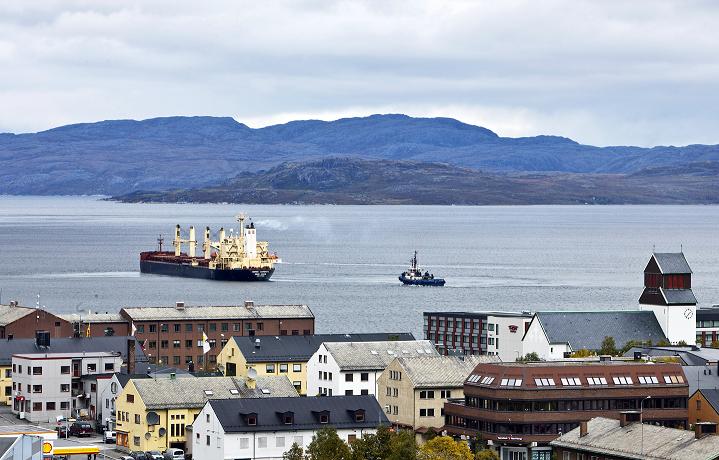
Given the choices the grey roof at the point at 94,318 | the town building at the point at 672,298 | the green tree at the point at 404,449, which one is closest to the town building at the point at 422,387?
the green tree at the point at 404,449

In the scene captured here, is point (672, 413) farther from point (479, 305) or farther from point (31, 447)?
point (479, 305)

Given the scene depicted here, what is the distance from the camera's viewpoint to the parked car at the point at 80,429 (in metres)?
85.4

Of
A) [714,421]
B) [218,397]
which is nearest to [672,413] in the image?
[714,421]

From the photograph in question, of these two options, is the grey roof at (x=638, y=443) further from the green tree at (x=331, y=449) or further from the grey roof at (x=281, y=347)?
the grey roof at (x=281, y=347)

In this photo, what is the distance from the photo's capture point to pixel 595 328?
118 metres

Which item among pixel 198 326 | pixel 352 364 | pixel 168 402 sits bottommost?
pixel 168 402

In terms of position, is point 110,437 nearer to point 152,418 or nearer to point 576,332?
point 152,418

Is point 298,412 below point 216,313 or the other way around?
below

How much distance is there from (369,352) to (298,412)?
58.7ft

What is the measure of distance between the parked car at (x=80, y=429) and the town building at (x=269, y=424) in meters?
10.2

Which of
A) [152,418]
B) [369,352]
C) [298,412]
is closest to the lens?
[298,412]

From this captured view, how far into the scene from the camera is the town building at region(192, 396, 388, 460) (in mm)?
74562

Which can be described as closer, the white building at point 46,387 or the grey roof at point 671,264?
the white building at point 46,387

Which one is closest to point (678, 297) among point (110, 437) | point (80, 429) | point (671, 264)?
point (671, 264)
